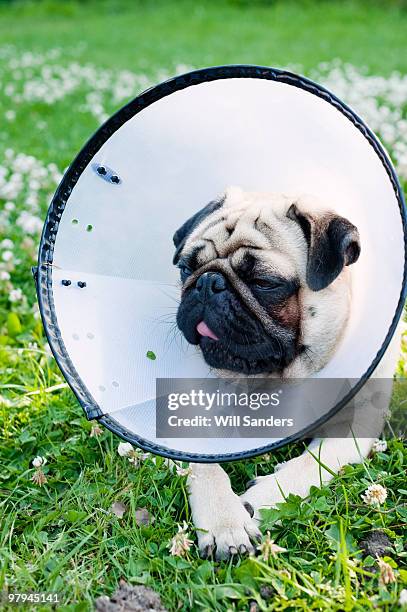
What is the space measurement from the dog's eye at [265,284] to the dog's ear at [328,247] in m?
0.09

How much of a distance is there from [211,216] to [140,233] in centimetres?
24

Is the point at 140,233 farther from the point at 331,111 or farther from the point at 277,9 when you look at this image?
the point at 277,9

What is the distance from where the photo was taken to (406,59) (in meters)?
7.67

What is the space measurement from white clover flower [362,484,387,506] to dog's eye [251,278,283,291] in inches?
24.2

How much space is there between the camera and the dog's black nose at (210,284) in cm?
212

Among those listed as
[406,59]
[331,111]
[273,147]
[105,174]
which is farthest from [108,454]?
[406,59]

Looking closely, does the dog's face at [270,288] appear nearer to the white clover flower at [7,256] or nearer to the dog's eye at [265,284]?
the dog's eye at [265,284]

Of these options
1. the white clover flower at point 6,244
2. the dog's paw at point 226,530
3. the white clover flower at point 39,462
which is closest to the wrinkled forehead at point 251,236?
the dog's paw at point 226,530

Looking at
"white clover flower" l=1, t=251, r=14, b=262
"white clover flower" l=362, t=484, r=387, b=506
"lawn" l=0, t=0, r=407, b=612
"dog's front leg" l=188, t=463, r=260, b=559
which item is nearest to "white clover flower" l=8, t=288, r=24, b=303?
"lawn" l=0, t=0, r=407, b=612

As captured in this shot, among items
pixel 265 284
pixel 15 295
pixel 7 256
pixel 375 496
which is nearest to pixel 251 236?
pixel 265 284

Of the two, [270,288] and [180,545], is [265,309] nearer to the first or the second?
[270,288]

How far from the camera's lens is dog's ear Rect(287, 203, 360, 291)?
1.96m

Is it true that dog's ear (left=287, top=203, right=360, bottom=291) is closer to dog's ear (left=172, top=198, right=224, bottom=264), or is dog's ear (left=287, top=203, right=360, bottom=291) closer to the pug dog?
the pug dog

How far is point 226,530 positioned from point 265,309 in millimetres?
603
